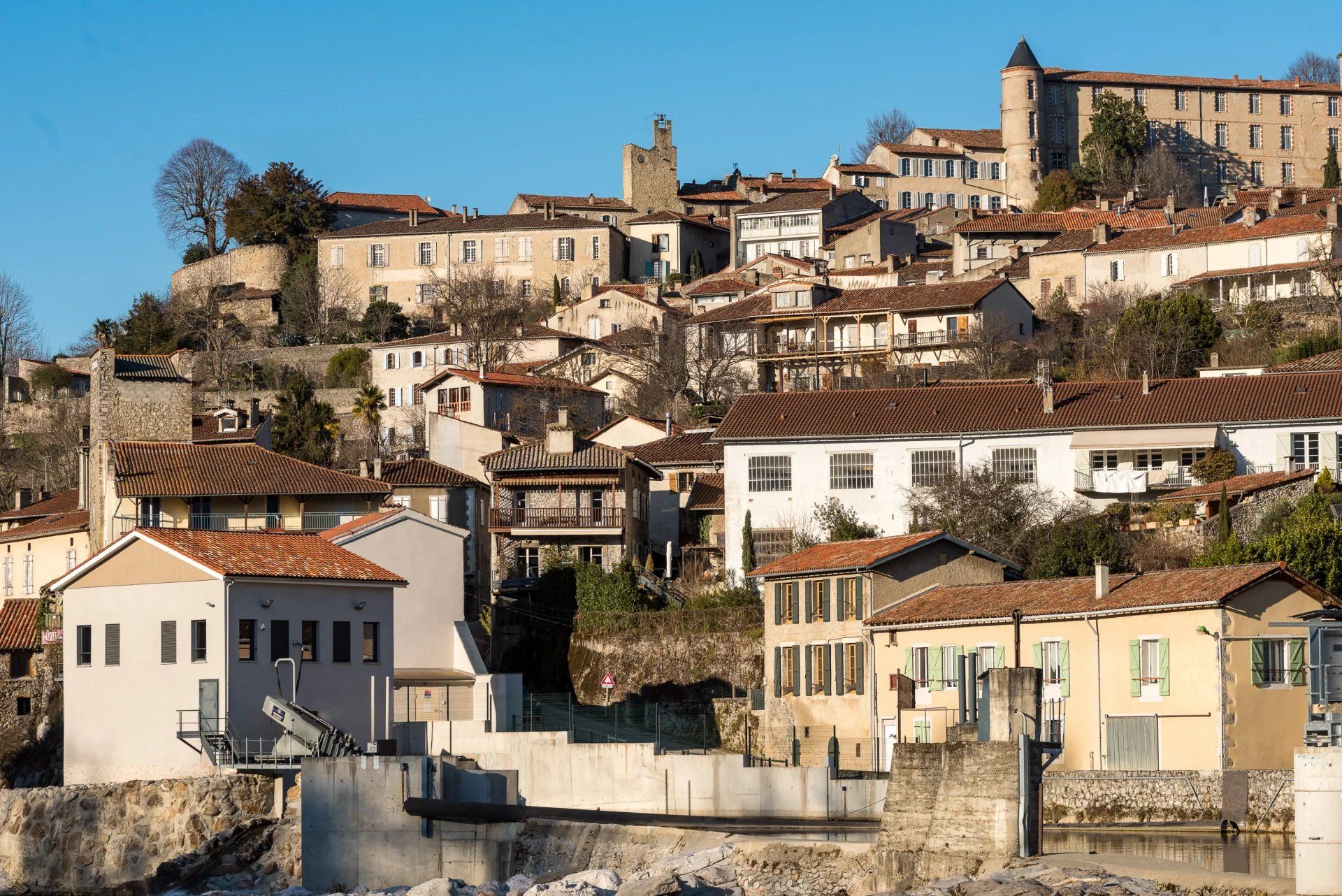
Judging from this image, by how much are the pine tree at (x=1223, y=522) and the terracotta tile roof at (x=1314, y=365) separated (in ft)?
37.7

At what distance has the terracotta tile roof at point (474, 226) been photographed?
4500 inches

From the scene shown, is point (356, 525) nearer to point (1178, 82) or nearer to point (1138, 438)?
point (1138, 438)

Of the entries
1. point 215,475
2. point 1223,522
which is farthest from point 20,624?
point 1223,522

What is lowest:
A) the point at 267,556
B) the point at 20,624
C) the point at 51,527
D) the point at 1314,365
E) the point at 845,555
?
the point at 20,624

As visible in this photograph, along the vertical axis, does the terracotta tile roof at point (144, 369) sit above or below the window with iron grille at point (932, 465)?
above

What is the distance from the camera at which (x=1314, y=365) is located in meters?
66.9

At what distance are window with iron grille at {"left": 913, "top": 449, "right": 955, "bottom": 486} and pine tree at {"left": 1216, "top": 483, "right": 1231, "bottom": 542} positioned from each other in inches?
336

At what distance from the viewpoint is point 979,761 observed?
30125 mm

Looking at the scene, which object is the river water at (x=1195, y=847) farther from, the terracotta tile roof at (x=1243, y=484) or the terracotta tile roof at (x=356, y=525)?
the terracotta tile roof at (x=356, y=525)

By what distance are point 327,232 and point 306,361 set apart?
54.1ft

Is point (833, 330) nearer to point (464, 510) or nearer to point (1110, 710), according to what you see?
point (464, 510)

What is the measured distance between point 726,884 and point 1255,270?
60177 millimetres

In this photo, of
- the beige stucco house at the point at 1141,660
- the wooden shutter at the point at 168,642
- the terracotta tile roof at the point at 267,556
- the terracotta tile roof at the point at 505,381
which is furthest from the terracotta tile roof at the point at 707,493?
the wooden shutter at the point at 168,642

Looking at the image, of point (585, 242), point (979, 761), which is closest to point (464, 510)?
point (979, 761)
